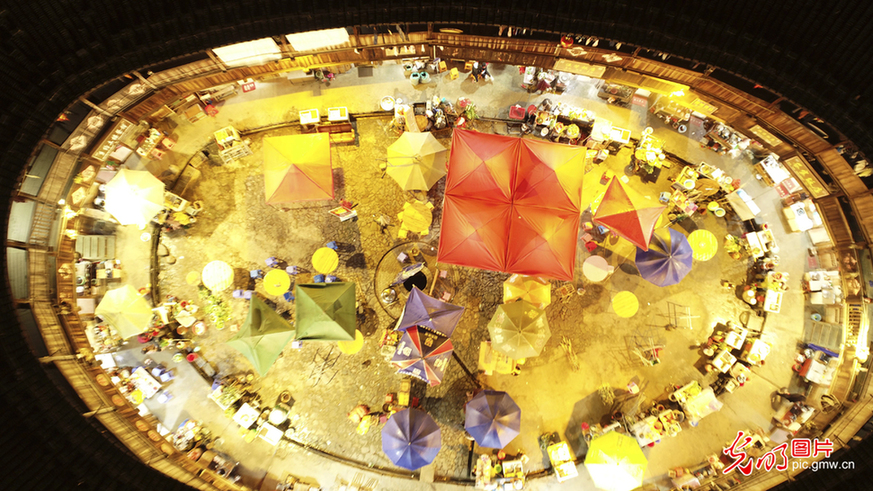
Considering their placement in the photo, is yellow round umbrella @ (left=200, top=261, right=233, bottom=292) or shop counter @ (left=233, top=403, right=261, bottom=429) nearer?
shop counter @ (left=233, top=403, right=261, bottom=429)

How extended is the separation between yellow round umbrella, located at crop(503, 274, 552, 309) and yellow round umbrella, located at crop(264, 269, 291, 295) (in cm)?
684

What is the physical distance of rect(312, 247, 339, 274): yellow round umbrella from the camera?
11.6m

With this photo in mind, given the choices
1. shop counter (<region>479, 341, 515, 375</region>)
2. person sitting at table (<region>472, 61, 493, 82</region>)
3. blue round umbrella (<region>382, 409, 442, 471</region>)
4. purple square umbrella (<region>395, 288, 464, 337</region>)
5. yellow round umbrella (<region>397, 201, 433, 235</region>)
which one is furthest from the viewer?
person sitting at table (<region>472, 61, 493, 82</region>)

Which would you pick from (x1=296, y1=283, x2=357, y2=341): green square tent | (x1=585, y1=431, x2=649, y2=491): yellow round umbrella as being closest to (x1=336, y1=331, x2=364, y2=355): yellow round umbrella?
(x1=296, y1=283, x2=357, y2=341): green square tent

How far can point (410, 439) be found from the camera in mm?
9789

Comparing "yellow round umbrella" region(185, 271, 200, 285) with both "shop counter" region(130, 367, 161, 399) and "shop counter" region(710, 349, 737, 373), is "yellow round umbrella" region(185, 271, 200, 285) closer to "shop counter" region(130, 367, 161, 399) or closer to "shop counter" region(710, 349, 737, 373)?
"shop counter" region(130, 367, 161, 399)

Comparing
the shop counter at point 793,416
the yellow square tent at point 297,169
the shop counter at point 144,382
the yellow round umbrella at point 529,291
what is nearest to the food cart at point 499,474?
the yellow round umbrella at point 529,291

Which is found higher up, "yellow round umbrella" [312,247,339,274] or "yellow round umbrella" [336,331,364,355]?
"yellow round umbrella" [312,247,339,274]

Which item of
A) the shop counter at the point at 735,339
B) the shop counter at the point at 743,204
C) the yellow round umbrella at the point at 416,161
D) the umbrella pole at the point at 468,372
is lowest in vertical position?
the umbrella pole at the point at 468,372

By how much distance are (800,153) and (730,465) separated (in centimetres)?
932

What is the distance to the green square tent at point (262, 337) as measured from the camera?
32.6ft

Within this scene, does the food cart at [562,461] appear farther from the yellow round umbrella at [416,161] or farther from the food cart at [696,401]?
the yellow round umbrella at [416,161]

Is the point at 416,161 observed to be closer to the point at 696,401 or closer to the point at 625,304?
the point at 625,304

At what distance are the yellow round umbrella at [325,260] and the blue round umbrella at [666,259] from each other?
9.32m
